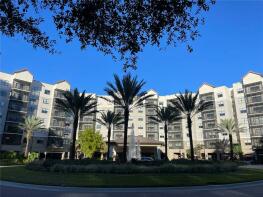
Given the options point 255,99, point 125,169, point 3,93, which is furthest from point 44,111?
point 255,99

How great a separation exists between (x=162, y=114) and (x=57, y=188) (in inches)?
1289

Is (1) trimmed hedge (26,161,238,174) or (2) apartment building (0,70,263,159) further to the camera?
(2) apartment building (0,70,263,159)

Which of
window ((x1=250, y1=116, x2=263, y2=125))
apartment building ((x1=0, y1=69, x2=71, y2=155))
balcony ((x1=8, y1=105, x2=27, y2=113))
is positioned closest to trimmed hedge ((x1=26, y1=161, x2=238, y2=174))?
apartment building ((x1=0, y1=69, x2=71, y2=155))

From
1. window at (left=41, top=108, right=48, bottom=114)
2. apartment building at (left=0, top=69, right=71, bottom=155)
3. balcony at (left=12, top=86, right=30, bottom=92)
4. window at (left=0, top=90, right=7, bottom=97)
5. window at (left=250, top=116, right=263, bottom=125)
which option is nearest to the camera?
apartment building at (left=0, top=69, right=71, bottom=155)

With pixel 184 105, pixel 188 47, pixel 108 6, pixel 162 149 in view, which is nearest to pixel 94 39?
pixel 108 6

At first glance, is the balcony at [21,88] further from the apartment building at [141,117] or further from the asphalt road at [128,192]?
the asphalt road at [128,192]

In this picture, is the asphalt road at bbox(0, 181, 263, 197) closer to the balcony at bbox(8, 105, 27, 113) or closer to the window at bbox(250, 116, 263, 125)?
the balcony at bbox(8, 105, 27, 113)

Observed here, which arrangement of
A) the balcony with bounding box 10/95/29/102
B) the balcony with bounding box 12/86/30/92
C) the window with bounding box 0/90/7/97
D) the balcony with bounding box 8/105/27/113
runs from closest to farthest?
the window with bounding box 0/90/7/97, the balcony with bounding box 8/105/27/113, the balcony with bounding box 10/95/29/102, the balcony with bounding box 12/86/30/92

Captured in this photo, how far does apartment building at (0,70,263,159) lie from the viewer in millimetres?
70812

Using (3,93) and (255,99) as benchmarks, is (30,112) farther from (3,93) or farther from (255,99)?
(255,99)

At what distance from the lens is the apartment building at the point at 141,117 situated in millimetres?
70812

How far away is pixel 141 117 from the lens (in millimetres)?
95375

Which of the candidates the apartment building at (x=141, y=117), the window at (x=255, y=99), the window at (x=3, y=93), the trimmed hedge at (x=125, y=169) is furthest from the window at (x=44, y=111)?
the window at (x=255, y=99)

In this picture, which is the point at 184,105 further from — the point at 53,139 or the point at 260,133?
the point at 53,139
